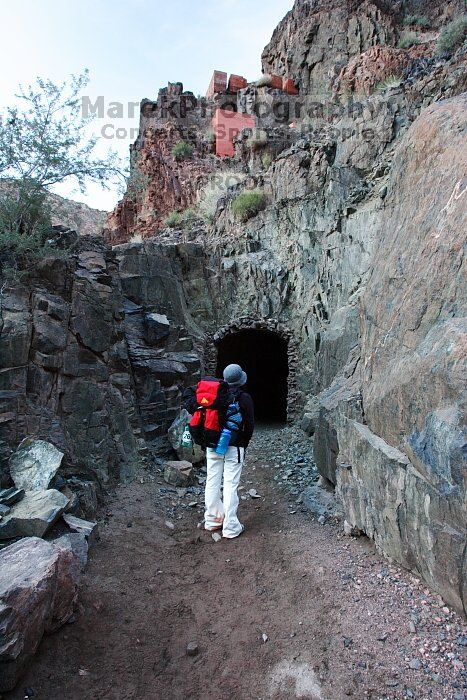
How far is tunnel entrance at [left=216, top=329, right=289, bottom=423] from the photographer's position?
47.0ft

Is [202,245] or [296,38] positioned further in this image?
[296,38]

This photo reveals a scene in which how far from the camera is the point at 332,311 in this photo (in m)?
10.1

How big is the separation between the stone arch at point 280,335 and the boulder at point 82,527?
24.5ft

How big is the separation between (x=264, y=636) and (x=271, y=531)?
165cm

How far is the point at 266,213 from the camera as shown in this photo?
13.0 meters

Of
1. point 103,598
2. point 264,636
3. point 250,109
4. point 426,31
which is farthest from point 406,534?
point 426,31

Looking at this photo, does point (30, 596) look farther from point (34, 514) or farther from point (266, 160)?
point (266, 160)

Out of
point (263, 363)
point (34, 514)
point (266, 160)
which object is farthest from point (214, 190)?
point (34, 514)

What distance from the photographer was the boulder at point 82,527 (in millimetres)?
3906

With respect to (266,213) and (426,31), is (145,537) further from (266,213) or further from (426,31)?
(426,31)

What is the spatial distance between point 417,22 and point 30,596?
25994 millimetres

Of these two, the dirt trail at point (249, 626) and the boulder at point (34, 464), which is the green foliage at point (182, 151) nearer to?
the boulder at point (34, 464)

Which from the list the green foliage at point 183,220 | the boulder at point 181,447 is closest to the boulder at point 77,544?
the boulder at point 181,447

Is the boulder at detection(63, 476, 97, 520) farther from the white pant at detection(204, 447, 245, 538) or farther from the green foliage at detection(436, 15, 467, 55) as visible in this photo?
the green foliage at detection(436, 15, 467, 55)
